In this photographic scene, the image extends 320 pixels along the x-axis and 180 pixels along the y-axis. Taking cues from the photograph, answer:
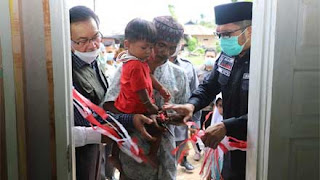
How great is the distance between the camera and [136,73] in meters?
1.76

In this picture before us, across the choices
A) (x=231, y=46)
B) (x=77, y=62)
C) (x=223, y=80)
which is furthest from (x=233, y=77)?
(x=77, y=62)

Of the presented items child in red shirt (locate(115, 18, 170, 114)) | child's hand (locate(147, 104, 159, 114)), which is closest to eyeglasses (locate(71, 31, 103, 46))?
child in red shirt (locate(115, 18, 170, 114))

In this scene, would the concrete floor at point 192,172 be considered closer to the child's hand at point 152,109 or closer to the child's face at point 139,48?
the child's hand at point 152,109

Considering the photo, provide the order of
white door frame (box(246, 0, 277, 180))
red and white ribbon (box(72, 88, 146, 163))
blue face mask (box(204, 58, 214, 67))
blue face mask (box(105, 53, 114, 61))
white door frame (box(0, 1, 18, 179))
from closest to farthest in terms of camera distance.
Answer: white door frame (box(0, 1, 18, 179)) < white door frame (box(246, 0, 277, 180)) < red and white ribbon (box(72, 88, 146, 163)) < blue face mask (box(105, 53, 114, 61)) < blue face mask (box(204, 58, 214, 67))

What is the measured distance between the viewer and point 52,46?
1084 millimetres

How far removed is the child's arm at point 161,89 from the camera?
72.9 inches

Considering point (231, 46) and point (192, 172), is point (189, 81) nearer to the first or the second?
point (231, 46)

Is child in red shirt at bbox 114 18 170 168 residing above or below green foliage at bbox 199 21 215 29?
below

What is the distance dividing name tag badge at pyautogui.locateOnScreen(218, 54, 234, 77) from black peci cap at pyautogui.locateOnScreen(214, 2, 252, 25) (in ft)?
0.68

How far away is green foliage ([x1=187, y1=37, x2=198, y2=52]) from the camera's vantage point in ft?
6.90

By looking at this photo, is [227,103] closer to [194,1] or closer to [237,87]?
[237,87]

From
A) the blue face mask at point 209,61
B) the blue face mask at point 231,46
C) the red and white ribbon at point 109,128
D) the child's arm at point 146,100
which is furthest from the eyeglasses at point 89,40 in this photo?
the blue face mask at point 209,61

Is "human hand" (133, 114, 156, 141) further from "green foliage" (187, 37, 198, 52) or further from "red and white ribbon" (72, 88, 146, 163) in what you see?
"green foliage" (187, 37, 198, 52)

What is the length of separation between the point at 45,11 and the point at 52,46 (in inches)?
4.9
